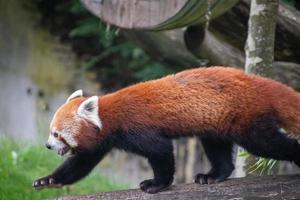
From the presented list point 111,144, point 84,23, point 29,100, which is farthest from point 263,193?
point 29,100

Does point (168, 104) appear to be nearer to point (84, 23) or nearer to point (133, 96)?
point (133, 96)

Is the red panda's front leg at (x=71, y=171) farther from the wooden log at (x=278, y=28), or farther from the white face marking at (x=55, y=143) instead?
the wooden log at (x=278, y=28)

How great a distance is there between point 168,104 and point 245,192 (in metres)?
0.54

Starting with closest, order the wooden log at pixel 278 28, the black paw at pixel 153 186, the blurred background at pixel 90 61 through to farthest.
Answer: the black paw at pixel 153 186 < the wooden log at pixel 278 28 < the blurred background at pixel 90 61

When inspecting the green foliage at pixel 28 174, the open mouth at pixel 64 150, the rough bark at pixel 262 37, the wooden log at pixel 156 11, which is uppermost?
the wooden log at pixel 156 11

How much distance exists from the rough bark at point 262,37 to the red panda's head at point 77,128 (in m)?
1.04

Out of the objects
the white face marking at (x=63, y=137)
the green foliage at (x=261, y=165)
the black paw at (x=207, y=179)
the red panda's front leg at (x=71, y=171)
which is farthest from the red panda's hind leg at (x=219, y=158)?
the white face marking at (x=63, y=137)

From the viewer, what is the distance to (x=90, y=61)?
859cm

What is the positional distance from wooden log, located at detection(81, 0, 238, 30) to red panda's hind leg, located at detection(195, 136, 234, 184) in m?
0.96

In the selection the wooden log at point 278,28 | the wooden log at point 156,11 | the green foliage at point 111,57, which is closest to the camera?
the wooden log at point 156,11

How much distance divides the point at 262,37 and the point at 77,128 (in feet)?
4.06

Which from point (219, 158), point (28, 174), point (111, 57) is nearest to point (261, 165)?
point (219, 158)

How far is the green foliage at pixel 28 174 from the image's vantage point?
501 centimetres

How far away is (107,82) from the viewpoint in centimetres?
883
